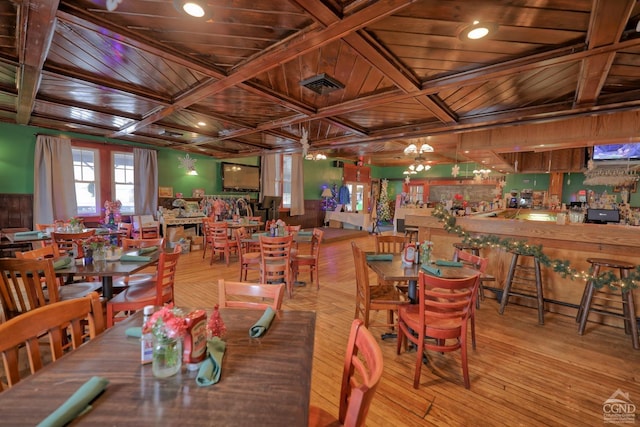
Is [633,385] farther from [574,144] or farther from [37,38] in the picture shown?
[37,38]

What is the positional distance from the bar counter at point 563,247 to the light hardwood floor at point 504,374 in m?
0.27

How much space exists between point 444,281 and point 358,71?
6.86 ft

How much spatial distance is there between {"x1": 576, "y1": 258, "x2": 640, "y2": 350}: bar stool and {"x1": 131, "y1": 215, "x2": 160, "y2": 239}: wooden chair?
287 inches

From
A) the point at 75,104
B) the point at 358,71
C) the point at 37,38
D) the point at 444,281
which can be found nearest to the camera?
the point at 444,281

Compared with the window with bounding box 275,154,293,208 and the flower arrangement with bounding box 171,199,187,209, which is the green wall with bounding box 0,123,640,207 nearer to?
the flower arrangement with bounding box 171,199,187,209

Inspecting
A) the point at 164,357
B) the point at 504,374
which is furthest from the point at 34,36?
the point at 504,374

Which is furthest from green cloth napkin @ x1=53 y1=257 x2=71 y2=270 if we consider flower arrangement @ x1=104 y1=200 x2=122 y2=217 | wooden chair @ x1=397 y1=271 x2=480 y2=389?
flower arrangement @ x1=104 y1=200 x2=122 y2=217

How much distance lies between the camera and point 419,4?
5.69ft

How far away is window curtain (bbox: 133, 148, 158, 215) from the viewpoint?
6.86 meters

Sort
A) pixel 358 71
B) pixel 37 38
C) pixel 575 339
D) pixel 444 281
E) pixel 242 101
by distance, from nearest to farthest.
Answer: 1. pixel 444 281
2. pixel 37 38
3. pixel 358 71
4. pixel 575 339
5. pixel 242 101

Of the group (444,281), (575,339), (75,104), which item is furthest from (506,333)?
(75,104)

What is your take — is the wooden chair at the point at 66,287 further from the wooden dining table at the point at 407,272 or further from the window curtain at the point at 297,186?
the window curtain at the point at 297,186

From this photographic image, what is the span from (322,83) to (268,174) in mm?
6624

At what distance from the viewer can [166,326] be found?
1007 millimetres
